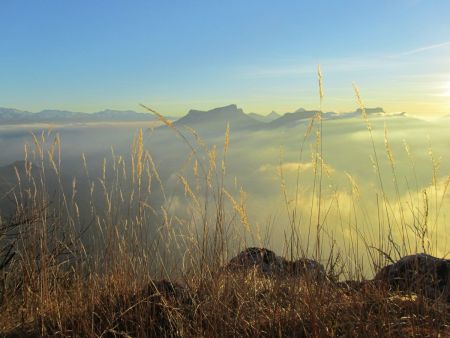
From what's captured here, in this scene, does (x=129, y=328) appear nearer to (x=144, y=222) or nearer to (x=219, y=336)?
(x=219, y=336)

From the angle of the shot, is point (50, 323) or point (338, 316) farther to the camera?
point (50, 323)

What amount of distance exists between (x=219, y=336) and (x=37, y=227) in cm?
178

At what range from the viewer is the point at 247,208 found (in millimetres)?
3260

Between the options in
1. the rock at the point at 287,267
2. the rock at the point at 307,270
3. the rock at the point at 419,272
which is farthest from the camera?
the rock at the point at 419,272

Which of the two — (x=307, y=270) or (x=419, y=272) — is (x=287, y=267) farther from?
(x=419, y=272)

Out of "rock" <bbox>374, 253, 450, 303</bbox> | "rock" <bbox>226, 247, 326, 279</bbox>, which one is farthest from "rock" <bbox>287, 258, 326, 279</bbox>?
"rock" <bbox>374, 253, 450, 303</bbox>

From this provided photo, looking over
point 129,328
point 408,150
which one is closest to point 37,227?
point 129,328

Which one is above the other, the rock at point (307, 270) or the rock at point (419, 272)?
the rock at point (307, 270)

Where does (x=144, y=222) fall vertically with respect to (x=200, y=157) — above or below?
below

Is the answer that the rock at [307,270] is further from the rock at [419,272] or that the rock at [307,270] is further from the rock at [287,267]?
the rock at [419,272]

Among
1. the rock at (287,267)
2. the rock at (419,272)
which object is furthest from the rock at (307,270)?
the rock at (419,272)

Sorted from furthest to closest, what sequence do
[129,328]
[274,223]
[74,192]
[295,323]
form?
[74,192] → [274,223] → [129,328] → [295,323]

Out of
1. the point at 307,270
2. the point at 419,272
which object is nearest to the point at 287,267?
A: the point at 307,270

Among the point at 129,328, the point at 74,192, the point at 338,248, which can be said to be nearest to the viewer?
the point at 129,328
